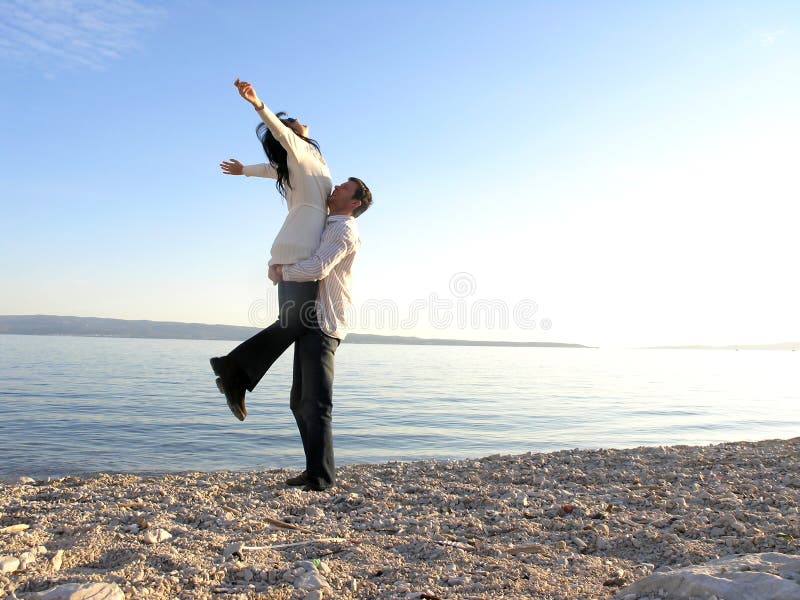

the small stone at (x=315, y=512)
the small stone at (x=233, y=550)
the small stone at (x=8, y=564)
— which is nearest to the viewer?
the small stone at (x=8, y=564)

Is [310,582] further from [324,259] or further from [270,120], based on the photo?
[270,120]

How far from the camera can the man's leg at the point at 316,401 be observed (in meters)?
4.46

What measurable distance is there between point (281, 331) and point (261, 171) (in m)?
1.23

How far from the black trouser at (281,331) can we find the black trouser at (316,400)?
12 centimetres

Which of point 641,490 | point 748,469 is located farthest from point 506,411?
point 641,490

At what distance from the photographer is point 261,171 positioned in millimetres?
4680

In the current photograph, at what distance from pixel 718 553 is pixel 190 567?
2.46m

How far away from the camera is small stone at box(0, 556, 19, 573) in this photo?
2461 mm

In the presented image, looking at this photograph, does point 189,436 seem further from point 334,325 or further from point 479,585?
point 479,585

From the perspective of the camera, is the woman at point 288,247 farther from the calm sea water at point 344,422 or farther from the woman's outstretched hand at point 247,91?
the calm sea water at point 344,422

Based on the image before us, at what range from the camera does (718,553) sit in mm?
3025

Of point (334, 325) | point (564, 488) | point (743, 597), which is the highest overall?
point (334, 325)

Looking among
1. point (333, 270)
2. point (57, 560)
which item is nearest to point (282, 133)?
point (333, 270)

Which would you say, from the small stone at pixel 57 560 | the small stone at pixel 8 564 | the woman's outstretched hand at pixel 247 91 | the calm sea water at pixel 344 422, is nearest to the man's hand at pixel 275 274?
the woman's outstretched hand at pixel 247 91
